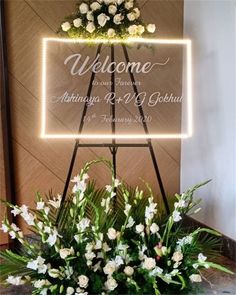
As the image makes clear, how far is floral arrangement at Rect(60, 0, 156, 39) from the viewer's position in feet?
6.64

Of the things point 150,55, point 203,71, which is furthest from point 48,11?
point 203,71

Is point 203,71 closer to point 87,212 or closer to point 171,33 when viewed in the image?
point 171,33

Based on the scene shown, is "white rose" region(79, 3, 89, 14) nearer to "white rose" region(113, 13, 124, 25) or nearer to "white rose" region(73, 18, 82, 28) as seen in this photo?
"white rose" region(73, 18, 82, 28)

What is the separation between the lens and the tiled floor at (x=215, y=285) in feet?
5.79

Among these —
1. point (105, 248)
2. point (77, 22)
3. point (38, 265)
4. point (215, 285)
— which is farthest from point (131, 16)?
point (215, 285)

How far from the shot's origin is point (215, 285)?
1.87 meters

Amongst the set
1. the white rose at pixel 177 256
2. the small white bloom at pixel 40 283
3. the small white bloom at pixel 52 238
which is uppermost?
the small white bloom at pixel 52 238

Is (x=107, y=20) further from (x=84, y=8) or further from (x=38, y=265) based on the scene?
(x=38, y=265)

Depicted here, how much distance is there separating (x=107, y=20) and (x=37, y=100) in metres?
0.88

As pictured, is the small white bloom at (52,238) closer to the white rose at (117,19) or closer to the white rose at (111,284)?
the white rose at (111,284)

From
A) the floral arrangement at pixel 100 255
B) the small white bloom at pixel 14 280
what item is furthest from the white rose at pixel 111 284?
the small white bloom at pixel 14 280

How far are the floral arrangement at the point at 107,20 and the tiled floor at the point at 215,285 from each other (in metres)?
1.44

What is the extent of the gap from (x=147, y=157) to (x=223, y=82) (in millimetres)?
887

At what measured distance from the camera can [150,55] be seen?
2764 millimetres
